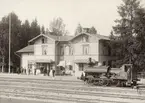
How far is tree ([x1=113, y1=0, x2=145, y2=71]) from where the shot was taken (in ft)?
130

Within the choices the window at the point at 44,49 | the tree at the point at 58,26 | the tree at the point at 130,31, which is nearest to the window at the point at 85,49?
the tree at the point at 130,31

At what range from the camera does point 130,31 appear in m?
40.8

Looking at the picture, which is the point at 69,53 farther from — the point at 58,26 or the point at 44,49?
the point at 58,26

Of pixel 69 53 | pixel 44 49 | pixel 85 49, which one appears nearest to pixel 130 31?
pixel 85 49

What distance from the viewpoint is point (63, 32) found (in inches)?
3329

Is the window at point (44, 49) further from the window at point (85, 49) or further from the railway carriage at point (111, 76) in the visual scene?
the railway carriage at point (111, 76)

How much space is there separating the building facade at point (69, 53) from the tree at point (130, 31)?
9.37ft

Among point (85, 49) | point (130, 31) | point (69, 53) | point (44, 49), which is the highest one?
point (130, 31)

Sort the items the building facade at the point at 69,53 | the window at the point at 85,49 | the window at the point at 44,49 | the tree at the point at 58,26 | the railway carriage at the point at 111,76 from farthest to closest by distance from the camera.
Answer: the tree at the point at 58,26, the window at the point at 44,49, the window at the point at 85,49, the building facade at the point at 69,53, the railway carriage at the point at 111,76

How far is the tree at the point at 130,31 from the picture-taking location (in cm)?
3963

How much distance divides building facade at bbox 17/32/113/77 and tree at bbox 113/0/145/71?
2.86 metres

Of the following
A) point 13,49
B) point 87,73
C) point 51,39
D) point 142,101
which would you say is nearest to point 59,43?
point 51,39

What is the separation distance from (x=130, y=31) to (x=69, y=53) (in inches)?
408

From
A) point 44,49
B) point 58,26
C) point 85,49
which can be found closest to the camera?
point 85,49
